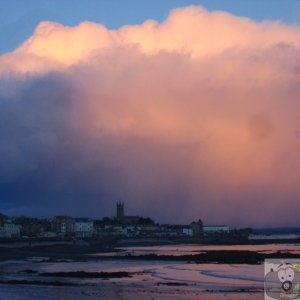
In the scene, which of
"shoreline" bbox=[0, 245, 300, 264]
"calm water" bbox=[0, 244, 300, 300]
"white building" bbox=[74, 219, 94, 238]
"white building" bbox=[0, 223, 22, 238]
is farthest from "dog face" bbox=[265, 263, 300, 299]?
"white building" bbox=[74, 219, 94, 238]

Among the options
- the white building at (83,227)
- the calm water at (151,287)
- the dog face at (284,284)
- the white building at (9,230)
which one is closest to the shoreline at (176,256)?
the calm water at (151,287)

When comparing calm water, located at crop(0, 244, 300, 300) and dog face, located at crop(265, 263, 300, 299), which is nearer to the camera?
dog face, located at crop(265, 263, 300, 299)

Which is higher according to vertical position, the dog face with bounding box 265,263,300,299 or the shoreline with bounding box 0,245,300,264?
the dog face with bounding box 265,263,300,299

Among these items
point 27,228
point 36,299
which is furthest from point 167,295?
point 27,228

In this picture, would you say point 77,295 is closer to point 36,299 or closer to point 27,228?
point 36,299

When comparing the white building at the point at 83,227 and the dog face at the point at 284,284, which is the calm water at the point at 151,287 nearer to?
the dog face at the point at 284,284

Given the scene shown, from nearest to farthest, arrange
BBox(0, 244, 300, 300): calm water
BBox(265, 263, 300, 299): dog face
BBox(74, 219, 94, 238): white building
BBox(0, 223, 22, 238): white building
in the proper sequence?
BBox(265, 263, 300, 299): dog face
BBox(0, 244, 300, 300): calm water
BBox(0, 223, 22, 238): white building
BBox(74, 219, 94, 238): white building

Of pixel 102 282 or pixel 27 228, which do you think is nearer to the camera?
pixel 102 282

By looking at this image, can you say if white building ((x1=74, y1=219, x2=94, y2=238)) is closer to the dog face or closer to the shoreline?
the shoreline

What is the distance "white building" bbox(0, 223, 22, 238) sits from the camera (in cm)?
13640

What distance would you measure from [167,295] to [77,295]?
465cm

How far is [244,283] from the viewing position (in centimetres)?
3519

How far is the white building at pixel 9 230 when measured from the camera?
136 metres

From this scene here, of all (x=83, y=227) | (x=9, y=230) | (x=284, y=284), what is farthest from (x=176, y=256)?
(x=83, y=227)
